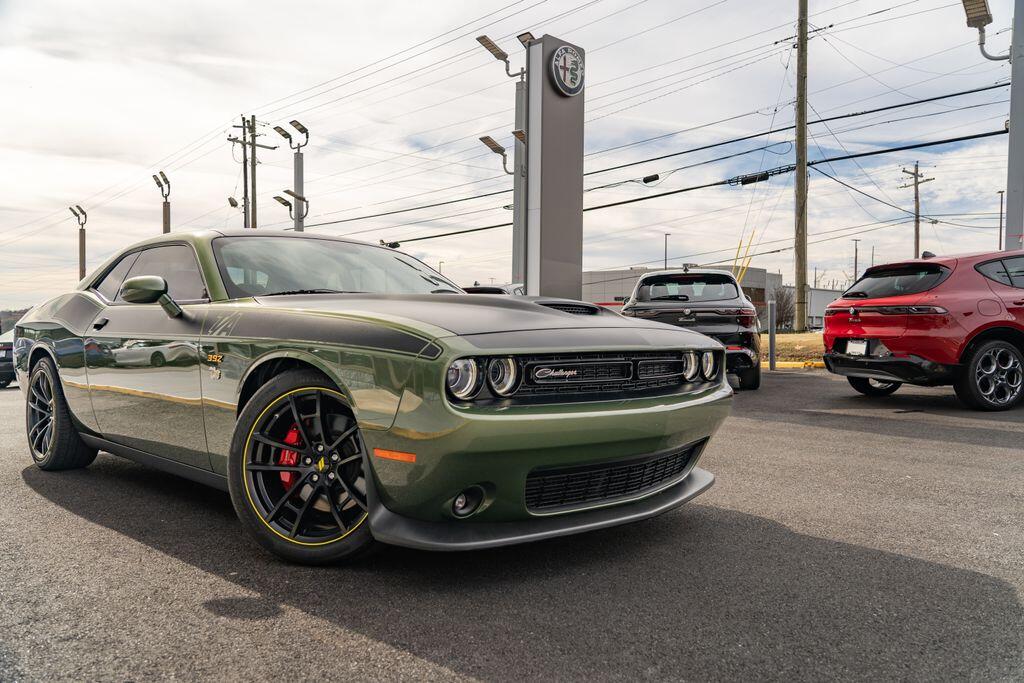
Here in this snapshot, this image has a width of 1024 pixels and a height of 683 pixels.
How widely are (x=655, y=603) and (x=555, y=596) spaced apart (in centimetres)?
34

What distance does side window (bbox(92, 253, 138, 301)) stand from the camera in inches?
178

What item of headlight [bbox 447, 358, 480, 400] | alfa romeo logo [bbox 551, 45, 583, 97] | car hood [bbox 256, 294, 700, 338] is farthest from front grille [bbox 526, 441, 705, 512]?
alfa romeo logo [bbox 551, 45, 583, 97]

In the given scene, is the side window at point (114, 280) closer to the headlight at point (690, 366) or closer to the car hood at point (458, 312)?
the car hood at point (458, 312)

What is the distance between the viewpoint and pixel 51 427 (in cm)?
479

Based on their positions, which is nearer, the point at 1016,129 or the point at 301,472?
the point at 301,472

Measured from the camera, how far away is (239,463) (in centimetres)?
306

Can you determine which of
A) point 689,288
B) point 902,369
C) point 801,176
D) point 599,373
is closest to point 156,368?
point 599,373

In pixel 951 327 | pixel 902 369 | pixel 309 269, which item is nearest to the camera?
pixel 309 269

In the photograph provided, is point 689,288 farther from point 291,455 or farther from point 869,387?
point 291,455

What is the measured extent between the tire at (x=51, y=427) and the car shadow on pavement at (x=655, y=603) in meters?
1.42

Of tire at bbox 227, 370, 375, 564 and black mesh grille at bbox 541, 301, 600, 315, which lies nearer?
tire at bbox 227, 370, 375, 564

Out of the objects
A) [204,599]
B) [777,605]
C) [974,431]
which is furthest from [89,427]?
[974,431]

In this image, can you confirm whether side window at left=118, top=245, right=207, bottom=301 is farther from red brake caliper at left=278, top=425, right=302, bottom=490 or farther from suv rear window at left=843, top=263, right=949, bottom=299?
suv rear window at left=843, top=263, right=949, bottom=299

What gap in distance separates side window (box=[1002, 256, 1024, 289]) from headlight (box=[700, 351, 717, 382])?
20.1ft
